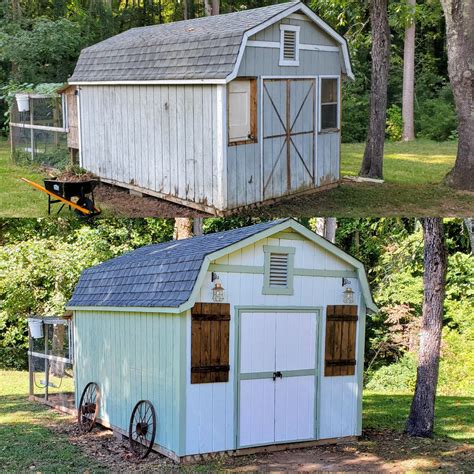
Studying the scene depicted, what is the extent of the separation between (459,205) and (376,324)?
8.97m

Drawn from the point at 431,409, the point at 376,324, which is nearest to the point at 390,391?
the point at 376,324

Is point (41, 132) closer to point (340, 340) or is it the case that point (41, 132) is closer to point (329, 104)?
point (329, 104)

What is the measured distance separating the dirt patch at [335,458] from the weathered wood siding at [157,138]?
3.83 m

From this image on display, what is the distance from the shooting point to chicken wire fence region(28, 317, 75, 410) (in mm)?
13305

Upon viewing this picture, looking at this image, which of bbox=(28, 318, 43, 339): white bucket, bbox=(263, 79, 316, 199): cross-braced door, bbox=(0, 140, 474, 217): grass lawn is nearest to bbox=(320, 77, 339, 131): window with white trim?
bbox=(263, 79, 316, 199): cross-braced door

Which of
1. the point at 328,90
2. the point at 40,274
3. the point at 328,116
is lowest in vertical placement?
the point at 40,274

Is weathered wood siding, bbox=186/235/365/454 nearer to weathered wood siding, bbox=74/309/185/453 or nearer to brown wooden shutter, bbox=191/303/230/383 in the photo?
brown wooden shutter, bbox=191/303/230/383

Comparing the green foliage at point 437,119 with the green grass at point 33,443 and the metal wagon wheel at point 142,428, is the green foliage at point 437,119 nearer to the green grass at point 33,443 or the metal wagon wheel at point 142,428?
the green grass at point 33,443

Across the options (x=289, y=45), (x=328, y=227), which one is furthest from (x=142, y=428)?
(x=328, y=227)

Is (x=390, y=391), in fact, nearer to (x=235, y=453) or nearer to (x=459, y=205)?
(x=459, y=205)

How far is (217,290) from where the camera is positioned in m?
Answer: 8.77

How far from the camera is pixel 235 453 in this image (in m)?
8.90

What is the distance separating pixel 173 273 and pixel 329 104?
19.6 ft

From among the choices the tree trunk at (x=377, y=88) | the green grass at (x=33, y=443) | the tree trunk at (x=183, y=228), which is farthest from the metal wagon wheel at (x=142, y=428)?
the tree trunk at (x=183, y=228)
